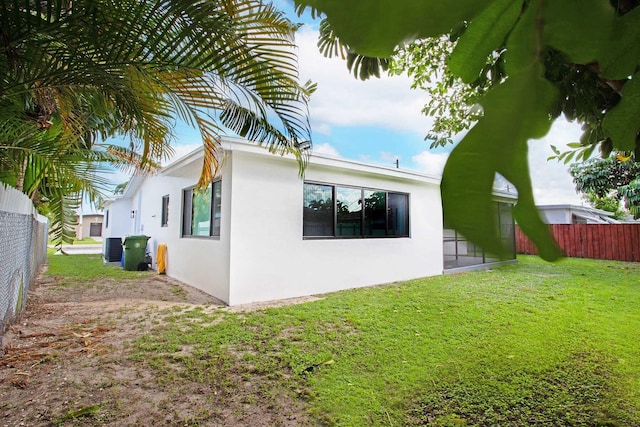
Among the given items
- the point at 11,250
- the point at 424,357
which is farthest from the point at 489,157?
the point at 11,250

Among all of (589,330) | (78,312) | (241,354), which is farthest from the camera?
(78,312)

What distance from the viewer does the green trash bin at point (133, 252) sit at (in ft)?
29.7

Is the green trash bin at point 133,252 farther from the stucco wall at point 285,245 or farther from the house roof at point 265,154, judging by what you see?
the stucco wall at point 285,245

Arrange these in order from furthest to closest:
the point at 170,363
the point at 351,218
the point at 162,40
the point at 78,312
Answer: the point at 351,218 → the point at 78,312 → the point at 170,363 → the point at 162,40

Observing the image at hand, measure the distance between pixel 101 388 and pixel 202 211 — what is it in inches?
173

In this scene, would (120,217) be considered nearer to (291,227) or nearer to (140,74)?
(291,227)

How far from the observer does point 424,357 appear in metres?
3.28

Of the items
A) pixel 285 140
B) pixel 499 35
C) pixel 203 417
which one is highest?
pixel 285 140

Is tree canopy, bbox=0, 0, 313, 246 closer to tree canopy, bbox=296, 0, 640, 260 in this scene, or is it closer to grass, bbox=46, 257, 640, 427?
tree canopy, bbox=296, 0, 640, 260

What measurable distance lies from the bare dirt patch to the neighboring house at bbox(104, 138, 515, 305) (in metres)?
1.67

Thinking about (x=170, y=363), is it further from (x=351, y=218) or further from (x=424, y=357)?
(x=351, y=218)

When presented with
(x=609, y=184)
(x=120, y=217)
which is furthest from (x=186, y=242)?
(x=120, y=217)

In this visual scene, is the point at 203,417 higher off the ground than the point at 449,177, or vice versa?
the point at 449,177

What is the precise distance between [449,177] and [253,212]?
555cm
